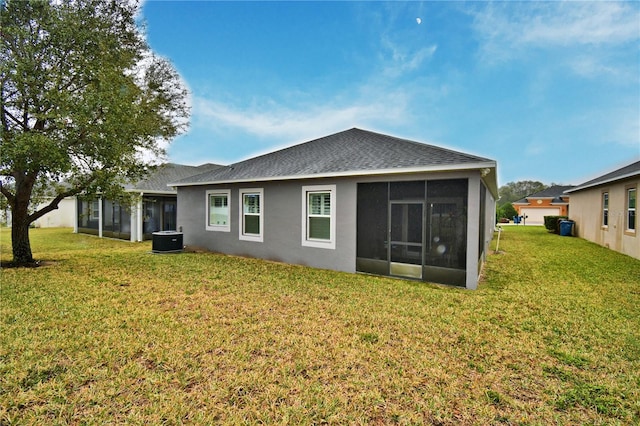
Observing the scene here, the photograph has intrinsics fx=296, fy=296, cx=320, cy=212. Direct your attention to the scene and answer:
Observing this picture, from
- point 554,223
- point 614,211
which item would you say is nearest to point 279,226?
point 614,211

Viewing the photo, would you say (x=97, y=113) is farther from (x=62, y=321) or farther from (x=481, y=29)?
(x=481, y=29)

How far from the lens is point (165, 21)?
11.2 metres

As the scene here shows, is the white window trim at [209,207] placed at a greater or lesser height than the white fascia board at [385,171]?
lesser

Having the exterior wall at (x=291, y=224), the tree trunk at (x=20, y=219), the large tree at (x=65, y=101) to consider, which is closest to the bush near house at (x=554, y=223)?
the exterior wall at (x=291, y=224)

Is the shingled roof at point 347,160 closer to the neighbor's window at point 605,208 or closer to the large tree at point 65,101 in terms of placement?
the large tree at point 65,101

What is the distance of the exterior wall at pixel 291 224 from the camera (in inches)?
253

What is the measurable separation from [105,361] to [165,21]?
40.8ft

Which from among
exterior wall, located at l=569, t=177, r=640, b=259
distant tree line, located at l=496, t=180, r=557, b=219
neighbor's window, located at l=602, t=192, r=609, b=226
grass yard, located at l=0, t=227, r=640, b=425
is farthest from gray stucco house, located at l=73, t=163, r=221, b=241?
distant tree line, located at l=496, t=180, r=557, b=219

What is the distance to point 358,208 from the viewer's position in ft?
25.9

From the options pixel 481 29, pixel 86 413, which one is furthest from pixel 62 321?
pixel 481 29

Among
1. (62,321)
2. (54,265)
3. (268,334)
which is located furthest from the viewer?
(54,265)

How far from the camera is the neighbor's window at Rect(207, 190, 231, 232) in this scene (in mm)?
11014

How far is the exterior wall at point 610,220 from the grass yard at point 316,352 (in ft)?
19.5

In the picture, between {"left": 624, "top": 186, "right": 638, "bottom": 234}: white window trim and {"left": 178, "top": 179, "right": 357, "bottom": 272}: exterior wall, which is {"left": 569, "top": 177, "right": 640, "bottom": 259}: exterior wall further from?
{"left": 178, "top": 179, "right": 357, "bottom": 272}: exterior wall
